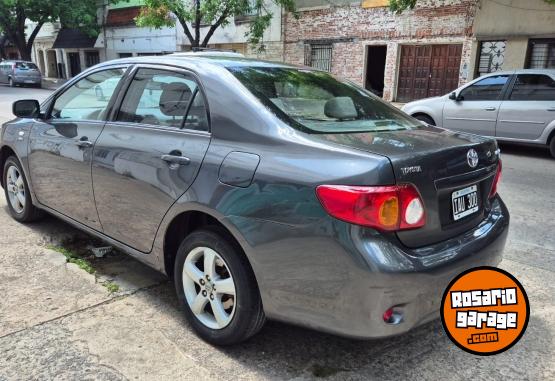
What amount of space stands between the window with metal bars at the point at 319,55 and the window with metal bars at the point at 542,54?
24.7 ft

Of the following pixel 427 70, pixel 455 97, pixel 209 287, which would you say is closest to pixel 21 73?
pixel 427 70

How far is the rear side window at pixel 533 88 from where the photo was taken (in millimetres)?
8797

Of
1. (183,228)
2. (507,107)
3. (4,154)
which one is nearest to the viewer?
(183,228)

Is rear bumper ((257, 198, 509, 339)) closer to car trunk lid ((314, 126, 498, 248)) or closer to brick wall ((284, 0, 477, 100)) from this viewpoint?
car trunk lid ((314, 126, 498, 248))

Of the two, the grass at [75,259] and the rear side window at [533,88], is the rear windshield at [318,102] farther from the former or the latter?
the rear side window at [533,88]

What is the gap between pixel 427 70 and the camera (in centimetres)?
1719

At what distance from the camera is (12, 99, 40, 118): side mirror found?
431 centimetres

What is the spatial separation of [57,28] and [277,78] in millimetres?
36603

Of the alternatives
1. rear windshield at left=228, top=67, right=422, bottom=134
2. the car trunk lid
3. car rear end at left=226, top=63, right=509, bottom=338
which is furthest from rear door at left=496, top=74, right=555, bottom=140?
car rear end at left=226, top=63, right=509, bottom=338

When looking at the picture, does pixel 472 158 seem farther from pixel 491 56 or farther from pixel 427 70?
pixel 427 70

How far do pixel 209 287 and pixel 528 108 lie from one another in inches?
322

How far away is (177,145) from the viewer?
2.87m

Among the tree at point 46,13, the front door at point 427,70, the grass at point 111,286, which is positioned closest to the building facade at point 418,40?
the front door at point 427,70

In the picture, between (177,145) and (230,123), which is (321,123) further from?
(177,145)
